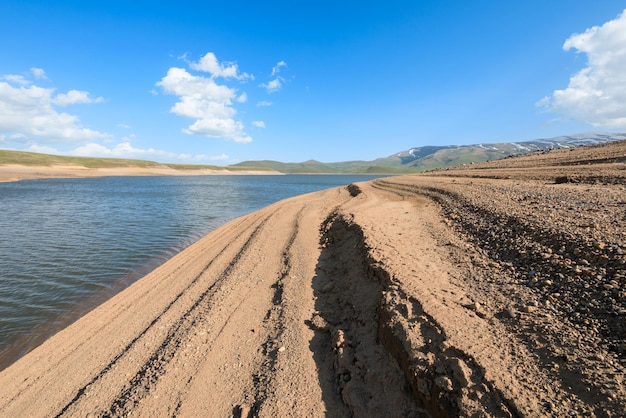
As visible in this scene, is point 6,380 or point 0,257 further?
point 0,257

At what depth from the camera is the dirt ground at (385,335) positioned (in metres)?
3.50

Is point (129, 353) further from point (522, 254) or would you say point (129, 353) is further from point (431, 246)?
point (522, 254)

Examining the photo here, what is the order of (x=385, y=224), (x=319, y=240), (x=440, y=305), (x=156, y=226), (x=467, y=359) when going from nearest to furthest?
1. (x=467, y=359)
2. (x=440, y=305)
3. (x=385, y=224)
4. (x=319, y=240)
5. (x=156, y=226)

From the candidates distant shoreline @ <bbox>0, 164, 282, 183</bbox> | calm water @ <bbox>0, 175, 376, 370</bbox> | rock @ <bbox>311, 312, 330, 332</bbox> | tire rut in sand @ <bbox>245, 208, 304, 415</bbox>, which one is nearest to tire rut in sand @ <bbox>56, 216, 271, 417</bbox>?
tire rut in sand @ <bbox>245, 208, 304, 415</bbox>

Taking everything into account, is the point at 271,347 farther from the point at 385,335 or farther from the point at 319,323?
the point at 385,335

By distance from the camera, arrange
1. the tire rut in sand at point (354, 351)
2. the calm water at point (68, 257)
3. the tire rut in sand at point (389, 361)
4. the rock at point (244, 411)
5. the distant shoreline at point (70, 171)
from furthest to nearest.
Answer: the distant shoreline at point (70, 171), the calm water at point (68, 257), the rock at point (244, 411), the tire rut in sand at point (354, 351), the tire rut in sand at point (389, 361)

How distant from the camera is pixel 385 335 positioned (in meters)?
4.86

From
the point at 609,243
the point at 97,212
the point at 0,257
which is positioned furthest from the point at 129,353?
the point at 97,212

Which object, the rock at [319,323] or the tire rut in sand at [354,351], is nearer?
the tire rut in sand at [354,351]

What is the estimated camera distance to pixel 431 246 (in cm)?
841

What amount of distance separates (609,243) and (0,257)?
21236 mm

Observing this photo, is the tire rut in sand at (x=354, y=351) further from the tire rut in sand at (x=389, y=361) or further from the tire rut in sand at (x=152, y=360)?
the tire rut in sand at (x=152, y=360)

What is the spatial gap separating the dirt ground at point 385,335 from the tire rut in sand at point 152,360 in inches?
1.3

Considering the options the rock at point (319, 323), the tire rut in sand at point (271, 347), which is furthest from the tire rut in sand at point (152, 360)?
the rock at point (319, 323)
